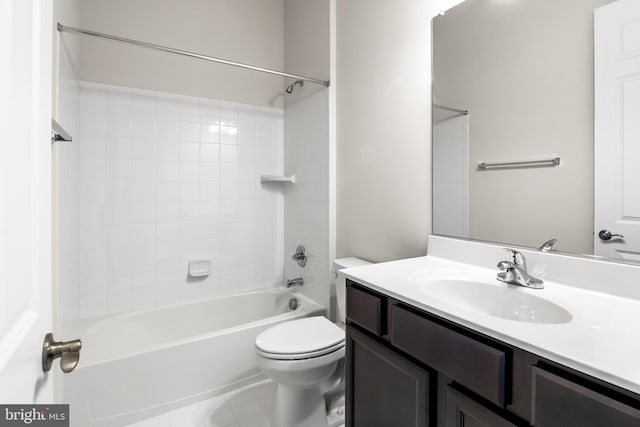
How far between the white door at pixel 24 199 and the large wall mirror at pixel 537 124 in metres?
1.33

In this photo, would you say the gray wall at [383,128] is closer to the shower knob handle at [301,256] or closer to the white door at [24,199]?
the shower knob handle at [301,256]

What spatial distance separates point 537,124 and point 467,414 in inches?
37.6

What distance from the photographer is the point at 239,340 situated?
1835mm

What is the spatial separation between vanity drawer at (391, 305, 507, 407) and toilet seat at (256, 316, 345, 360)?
0.60 m

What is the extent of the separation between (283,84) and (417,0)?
1.41 meters

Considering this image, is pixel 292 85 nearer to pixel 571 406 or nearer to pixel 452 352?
pixel 452 352

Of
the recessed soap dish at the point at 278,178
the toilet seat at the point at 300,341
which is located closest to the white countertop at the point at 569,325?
the toilet seat at the point at 300,341

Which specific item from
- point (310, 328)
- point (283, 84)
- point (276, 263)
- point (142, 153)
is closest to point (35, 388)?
point (310, 328)

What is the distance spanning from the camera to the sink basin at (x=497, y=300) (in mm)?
866

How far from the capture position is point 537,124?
3.49 feet

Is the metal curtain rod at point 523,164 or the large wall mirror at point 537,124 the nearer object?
the large wall mirror at point 537,124

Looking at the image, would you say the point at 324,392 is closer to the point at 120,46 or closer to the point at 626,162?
the point at 626,162

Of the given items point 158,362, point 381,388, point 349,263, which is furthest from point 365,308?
point 158,362

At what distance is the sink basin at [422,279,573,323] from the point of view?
0.87 m
